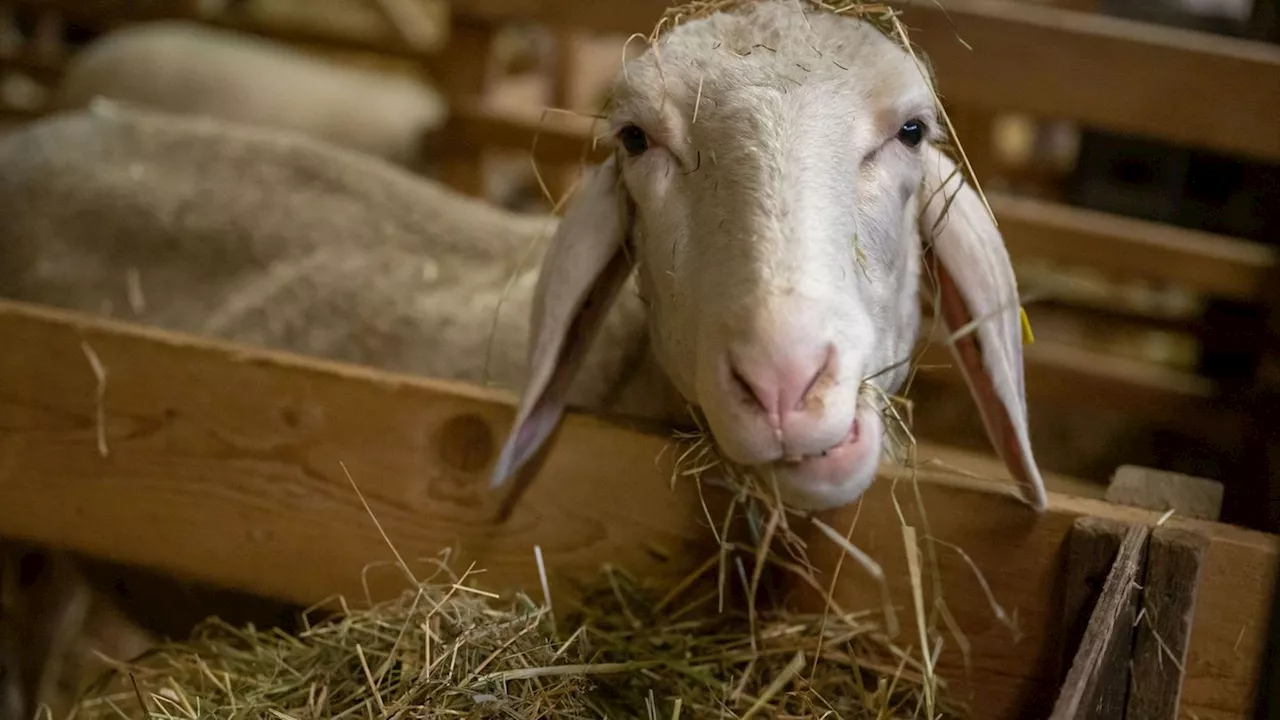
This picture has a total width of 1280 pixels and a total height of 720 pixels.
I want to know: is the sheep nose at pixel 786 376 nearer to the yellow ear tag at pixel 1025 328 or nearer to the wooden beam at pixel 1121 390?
the yellow ear tag at pixel 1025 328

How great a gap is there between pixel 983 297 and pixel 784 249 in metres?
0.63

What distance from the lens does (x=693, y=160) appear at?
5.41 feet

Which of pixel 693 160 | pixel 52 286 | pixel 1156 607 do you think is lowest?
pixel 52 286

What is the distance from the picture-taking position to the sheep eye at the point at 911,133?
1.71 metres

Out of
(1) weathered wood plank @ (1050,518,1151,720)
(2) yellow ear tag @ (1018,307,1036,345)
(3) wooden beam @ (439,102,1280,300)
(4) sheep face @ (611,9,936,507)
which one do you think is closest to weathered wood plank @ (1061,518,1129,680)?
(1) weathered wood plank @ (1050,518,1151,720)

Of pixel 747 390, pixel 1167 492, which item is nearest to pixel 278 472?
pixel 747 390

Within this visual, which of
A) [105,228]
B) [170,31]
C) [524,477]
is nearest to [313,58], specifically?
[170,31]

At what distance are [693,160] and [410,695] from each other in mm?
922

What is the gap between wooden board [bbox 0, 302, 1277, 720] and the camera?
163cm

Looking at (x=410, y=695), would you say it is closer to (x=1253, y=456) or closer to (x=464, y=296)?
(x=464, y=296)

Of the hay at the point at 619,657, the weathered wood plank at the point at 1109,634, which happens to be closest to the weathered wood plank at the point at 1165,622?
the weathered wood plank at the point at 1109,634

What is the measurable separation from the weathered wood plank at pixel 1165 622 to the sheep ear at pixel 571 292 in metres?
0.96

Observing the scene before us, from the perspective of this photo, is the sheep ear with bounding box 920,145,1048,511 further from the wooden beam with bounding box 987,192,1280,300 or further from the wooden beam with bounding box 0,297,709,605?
the wooden beam with bounding box 987,192,1280,300

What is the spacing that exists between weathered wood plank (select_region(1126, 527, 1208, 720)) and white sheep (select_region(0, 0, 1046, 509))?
7.9 inches
